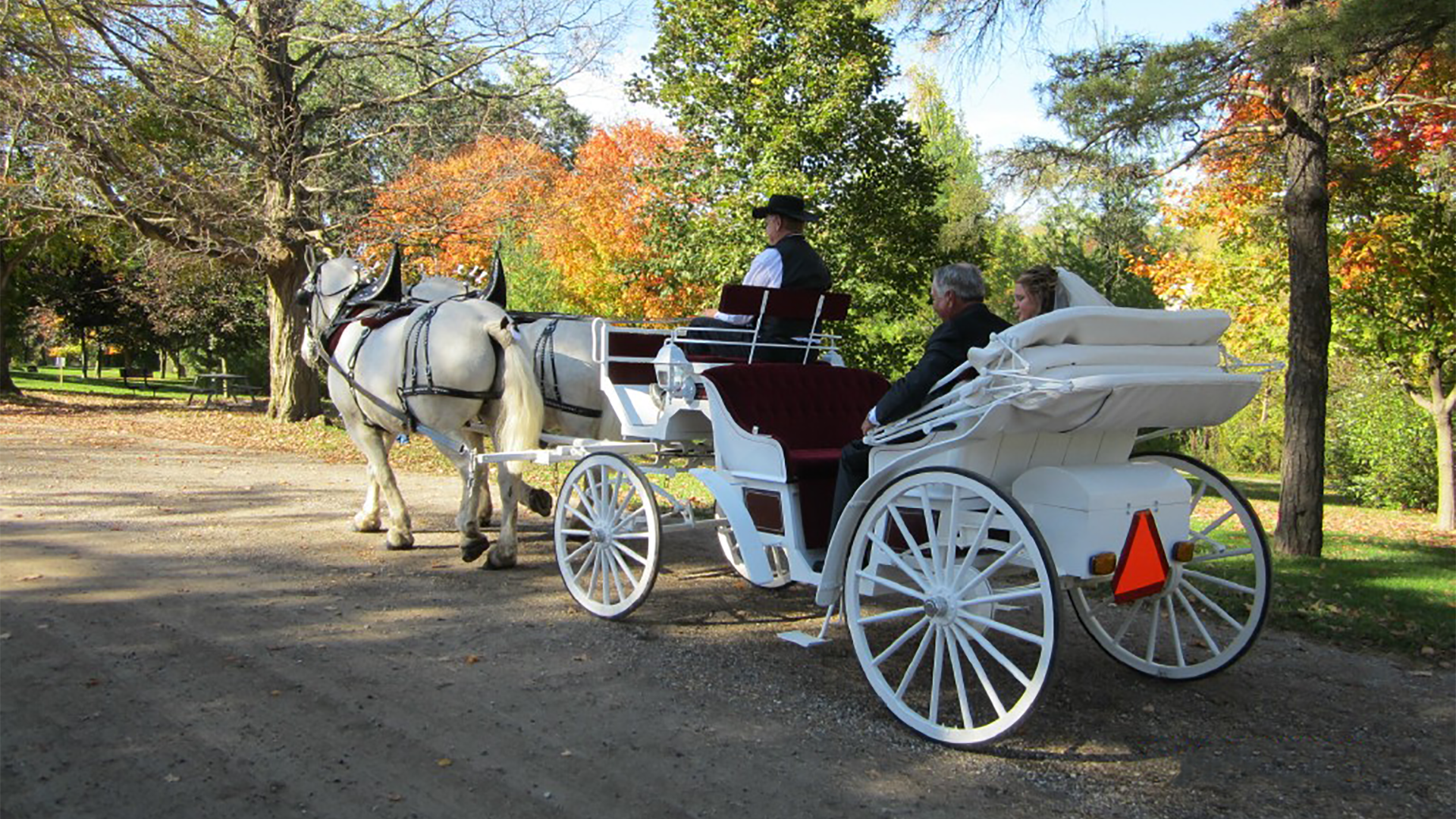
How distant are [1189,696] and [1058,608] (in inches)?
64.6

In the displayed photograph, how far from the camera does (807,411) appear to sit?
602cm

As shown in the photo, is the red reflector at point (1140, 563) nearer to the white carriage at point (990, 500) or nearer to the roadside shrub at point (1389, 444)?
the white carriage at point (990, 500)

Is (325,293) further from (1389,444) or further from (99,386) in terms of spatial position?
(99,386)

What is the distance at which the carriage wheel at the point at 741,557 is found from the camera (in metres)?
6.54

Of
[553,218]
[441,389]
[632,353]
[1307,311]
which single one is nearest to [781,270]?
[632,353]

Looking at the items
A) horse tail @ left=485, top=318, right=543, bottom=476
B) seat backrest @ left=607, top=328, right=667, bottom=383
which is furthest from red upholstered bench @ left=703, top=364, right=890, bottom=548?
horse tail @ left=485, top=318, right=543, bottom=476

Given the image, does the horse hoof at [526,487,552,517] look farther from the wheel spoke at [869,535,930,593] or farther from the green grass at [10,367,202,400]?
the green grass at [10,367,202,400]

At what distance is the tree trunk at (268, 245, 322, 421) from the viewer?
1931 centimetres

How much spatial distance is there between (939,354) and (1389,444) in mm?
17073

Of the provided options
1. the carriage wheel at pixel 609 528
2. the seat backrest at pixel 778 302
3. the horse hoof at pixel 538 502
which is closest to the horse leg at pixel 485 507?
the horse hoof at pixel 538 502

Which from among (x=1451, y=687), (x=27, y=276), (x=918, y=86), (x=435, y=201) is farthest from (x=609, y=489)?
(x=27, y=276)

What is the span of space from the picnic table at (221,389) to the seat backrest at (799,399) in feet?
73.0

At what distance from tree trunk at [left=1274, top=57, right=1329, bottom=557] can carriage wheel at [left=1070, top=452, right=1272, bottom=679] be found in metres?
2.27

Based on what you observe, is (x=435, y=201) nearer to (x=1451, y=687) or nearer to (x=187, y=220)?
(x=187, y=220)
